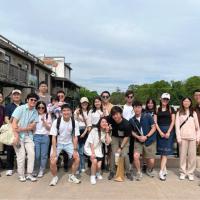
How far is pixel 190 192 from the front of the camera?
6.66 metres

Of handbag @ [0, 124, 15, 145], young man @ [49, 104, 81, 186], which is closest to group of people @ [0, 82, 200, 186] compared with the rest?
young man @ [49, 104, 81, 186]

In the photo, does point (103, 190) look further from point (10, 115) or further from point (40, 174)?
point (10, 115)

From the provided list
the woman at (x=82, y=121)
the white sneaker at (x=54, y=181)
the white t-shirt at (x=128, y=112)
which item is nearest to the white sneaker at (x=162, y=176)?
the white t-shirt at (x=128, y=112)

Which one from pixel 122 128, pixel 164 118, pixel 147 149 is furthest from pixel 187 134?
pixel 122 128

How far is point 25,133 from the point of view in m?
7.42

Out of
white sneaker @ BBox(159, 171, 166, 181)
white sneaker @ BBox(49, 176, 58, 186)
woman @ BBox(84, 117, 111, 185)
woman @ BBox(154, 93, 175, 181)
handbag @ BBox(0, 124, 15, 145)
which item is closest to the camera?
white sneaker @ BBox(49, 176, 58, 186)

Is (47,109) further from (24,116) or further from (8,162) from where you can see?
(8,162)

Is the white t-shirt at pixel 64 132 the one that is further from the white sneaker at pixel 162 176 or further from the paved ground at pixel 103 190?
the white sneaker at pixel 162 176

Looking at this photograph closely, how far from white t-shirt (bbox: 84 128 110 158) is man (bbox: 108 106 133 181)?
23cm

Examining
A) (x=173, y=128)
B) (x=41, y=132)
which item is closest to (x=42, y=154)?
(x=41, y=132)

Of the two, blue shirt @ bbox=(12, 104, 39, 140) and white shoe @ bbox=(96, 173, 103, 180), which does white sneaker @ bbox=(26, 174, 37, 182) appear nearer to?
blue shirt @ bbox=(12, 104, 39, 140)

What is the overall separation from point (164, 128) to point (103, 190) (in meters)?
1.91

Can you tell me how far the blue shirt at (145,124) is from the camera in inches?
300

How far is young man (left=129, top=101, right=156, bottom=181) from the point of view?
25.0 ft
